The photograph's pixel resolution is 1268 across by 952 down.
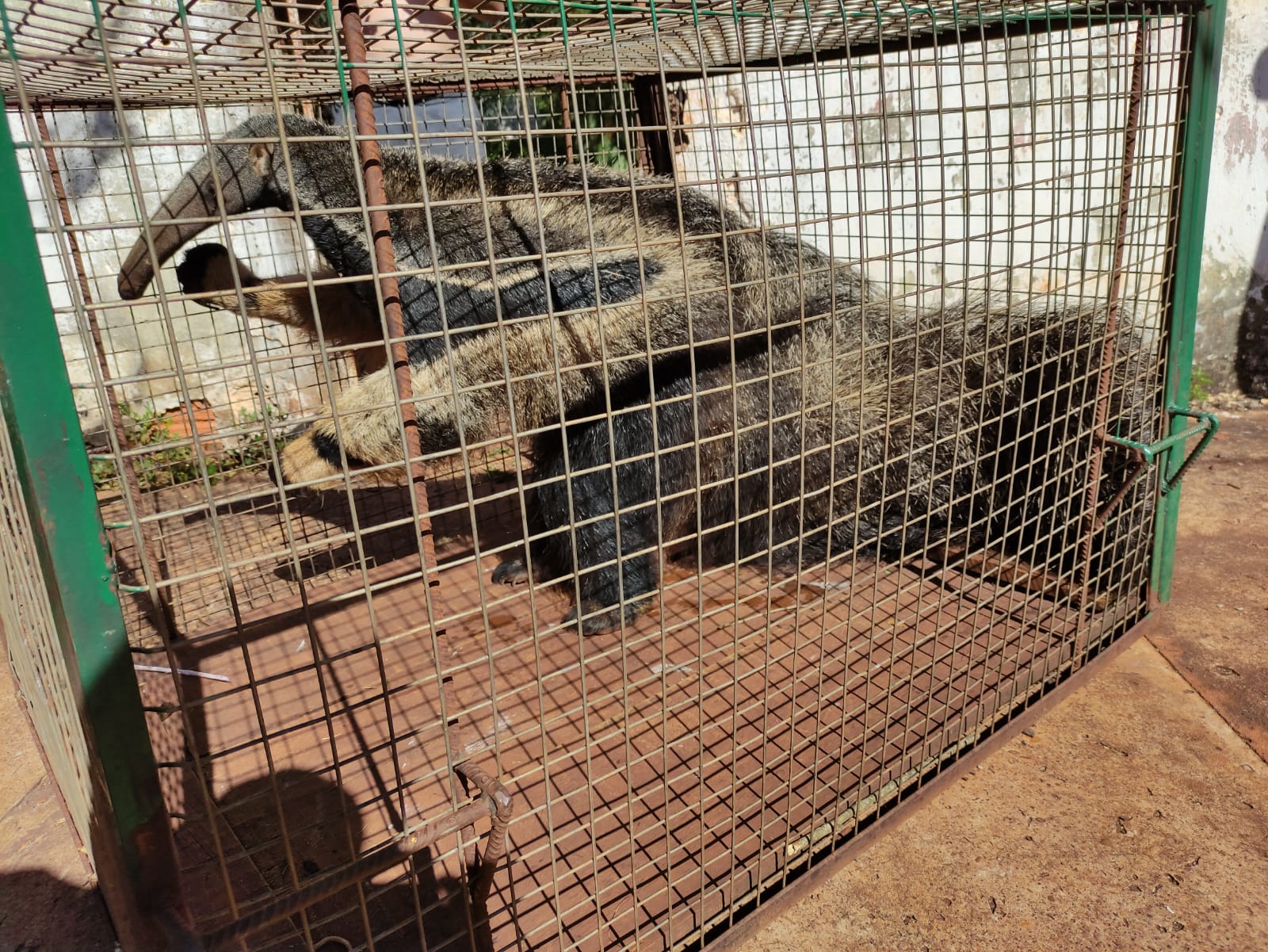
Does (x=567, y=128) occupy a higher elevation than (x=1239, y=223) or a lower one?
higher

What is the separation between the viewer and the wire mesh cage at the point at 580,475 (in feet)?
4.49

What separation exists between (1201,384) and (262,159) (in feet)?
20.4

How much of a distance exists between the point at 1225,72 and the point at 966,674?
5.04 meters

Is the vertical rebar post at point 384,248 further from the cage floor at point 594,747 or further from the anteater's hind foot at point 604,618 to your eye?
the anteater's hind foot at point 604,618

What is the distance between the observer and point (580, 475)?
1613 mm

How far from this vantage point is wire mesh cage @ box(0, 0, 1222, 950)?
53.9 inches

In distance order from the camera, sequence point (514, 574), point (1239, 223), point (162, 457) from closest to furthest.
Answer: point (514, 574), point (162, 457), point (1239, 223)

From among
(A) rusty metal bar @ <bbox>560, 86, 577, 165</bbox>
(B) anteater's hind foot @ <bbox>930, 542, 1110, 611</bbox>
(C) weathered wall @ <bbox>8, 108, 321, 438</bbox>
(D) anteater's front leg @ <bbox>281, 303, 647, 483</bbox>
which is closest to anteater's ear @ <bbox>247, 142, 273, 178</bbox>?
(D) anteater's front leg @ <bbox>281, 303, 647, 483</bbox>

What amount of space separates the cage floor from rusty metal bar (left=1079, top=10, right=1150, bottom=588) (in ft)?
1.33

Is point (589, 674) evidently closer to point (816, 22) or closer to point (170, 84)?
point (816, 22)

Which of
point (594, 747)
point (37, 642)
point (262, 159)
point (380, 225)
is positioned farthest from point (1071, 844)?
point (262, 159)

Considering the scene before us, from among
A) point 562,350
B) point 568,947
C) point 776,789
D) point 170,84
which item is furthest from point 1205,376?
point 170,84

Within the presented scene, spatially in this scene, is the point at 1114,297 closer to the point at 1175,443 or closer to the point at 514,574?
the point at 1175,443

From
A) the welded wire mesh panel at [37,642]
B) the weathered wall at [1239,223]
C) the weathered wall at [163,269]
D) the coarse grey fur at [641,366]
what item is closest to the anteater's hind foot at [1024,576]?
the coarse grey fur at [641,366]
